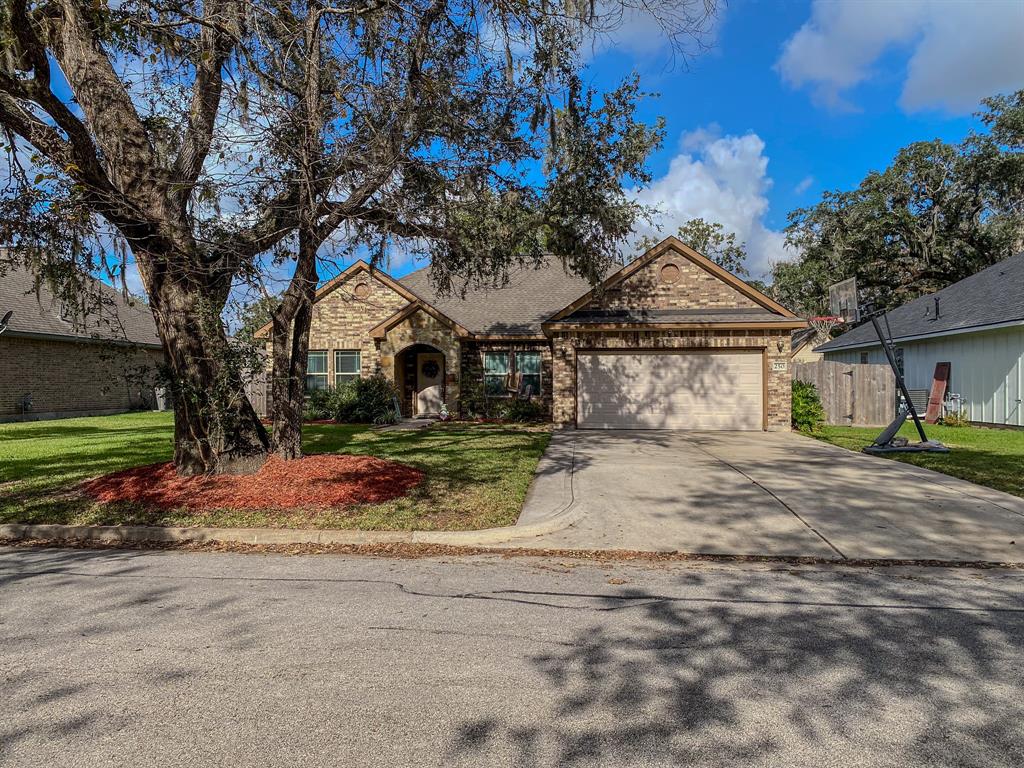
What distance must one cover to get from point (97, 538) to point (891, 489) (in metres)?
9.99

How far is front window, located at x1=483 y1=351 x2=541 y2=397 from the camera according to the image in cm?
2044

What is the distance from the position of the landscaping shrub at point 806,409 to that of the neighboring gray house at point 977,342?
4.53 metres

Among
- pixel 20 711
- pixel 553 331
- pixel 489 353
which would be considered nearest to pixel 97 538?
pixel 20 711

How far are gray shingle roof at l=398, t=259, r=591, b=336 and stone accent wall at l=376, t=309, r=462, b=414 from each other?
90 centimetres

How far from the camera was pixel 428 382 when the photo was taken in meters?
21.3

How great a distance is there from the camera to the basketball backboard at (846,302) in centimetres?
1290

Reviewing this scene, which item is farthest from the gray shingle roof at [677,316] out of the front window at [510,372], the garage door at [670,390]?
the front window at [510,372]

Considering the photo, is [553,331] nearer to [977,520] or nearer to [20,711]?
[977,520]

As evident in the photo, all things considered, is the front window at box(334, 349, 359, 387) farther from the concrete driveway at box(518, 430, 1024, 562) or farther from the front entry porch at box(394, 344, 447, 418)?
the concrete driveway at box(518, 430, 1024, 562)

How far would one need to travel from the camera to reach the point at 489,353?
67.7 feet

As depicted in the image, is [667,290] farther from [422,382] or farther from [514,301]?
[422,382]

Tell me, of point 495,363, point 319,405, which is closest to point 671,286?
point 495,363

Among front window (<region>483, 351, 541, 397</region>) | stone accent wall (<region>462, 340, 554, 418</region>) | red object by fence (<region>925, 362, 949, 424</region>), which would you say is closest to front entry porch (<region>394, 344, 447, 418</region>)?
stone accent wall (<region>462, 340, 554, 418</region>)

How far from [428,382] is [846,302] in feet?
42.1
